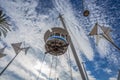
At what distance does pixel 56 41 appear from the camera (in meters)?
21.1

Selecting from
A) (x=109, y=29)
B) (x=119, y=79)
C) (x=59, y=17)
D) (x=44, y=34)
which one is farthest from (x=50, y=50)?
(x=119, y=79)

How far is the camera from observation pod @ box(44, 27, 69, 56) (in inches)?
822

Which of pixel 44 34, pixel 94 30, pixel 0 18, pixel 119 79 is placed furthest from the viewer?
pixel 44 34

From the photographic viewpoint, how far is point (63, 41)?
838 inches

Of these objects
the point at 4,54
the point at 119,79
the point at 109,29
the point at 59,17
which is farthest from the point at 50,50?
the point at 119,79

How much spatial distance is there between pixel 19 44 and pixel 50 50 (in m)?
5.61

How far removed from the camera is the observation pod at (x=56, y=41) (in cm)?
2088

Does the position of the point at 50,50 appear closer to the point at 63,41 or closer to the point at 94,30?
the point at 63,41

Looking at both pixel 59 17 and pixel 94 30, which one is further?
pixel 59 17

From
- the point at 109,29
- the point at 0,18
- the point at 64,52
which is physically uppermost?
the point at 0,18

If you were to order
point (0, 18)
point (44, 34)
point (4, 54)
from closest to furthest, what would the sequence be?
point (0, 18) → point (4, 54) → point (44, 34)

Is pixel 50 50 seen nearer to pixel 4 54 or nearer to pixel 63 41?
pixel 63 41

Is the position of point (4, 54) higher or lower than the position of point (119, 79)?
lower

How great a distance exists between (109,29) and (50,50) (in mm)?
7697
